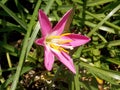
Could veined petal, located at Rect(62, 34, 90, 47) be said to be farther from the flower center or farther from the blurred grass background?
the blurred grass background

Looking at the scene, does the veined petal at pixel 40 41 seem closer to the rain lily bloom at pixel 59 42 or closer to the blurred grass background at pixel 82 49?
the rain lily bloom at pixel 59 42

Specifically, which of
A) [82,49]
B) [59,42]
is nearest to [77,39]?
[59,42]

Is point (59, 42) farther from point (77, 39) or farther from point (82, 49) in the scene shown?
point (82, 49)

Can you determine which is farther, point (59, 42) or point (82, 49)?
point (82, 49)

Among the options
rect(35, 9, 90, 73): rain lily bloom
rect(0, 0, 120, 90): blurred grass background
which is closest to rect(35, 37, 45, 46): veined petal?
rect(35, 9, 90, 73): rain lily bloom

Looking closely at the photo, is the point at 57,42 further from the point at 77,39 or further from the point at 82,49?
the point at 82,49

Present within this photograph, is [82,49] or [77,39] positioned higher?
[77,39]

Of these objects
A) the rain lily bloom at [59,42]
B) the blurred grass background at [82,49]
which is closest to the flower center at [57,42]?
the rain lily bloom at [59,42]

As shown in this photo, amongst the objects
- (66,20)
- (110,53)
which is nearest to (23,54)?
(66,20)

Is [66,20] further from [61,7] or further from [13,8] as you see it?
[13,8]
